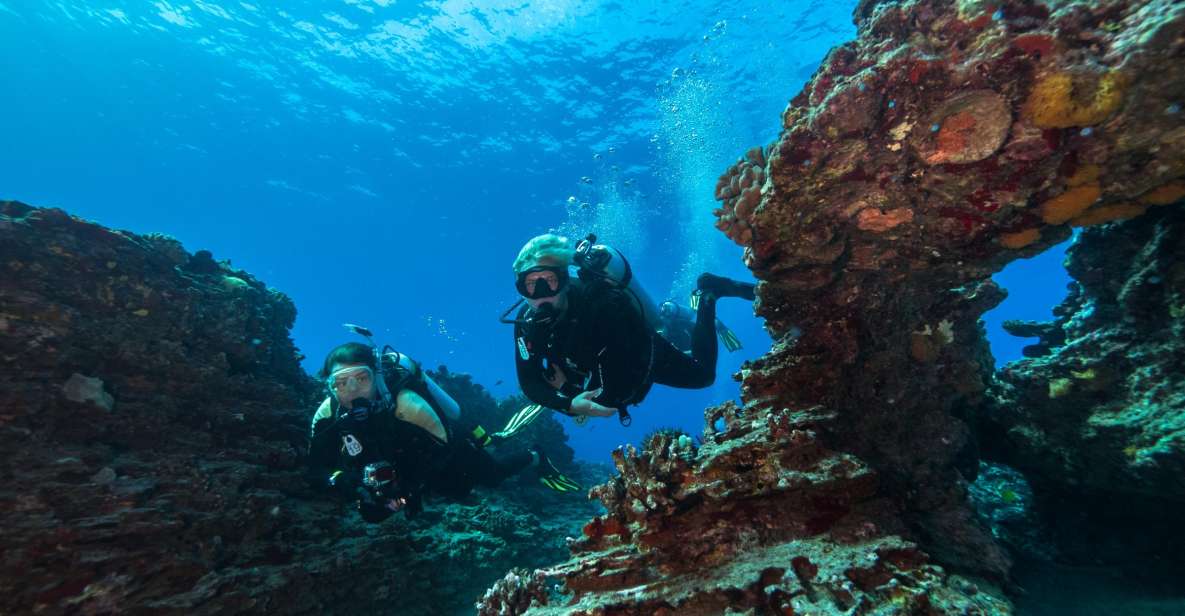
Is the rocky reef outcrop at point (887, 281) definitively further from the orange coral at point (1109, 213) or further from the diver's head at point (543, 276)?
the diver's head at point (543, 276)

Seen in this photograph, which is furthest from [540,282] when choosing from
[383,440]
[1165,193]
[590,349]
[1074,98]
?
[1165,193]

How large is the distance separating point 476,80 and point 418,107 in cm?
449

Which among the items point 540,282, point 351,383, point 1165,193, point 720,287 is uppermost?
point 720,287

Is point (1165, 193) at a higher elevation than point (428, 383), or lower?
lower

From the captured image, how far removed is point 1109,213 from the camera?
10.4ft

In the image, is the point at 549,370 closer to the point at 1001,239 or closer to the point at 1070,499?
the point at 1001,239

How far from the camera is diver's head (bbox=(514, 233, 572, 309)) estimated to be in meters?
6.30

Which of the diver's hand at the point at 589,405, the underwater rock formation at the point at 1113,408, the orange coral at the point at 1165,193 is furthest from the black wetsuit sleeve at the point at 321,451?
the orange coral at the point at 1165,193

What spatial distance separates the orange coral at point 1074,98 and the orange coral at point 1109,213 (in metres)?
0.84

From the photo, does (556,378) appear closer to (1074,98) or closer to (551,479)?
(551,479)

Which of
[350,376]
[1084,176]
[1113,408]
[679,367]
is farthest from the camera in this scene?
[679,367]

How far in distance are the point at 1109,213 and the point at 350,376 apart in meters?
8.40

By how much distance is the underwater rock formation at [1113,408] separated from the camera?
3.24 metres

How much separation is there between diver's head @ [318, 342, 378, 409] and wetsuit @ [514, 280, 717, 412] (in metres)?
2.47
